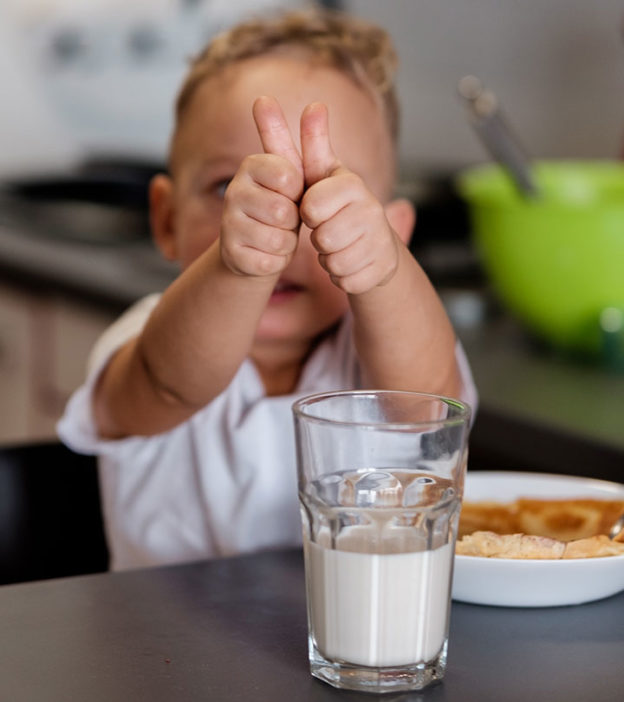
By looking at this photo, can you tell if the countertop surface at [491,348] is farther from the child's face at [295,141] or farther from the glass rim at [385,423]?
the glass rim at [385,423]

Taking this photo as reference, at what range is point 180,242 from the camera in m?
1.06

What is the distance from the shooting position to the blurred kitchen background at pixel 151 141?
5.51ft

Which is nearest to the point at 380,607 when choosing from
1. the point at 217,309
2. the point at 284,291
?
the point at 217,309

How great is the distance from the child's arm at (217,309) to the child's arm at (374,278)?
0.7 inches

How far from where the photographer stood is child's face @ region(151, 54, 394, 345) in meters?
0.99

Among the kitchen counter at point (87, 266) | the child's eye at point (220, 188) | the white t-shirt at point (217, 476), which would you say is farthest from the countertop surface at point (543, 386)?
the kitchen counter at point (87, 266)

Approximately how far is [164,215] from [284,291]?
0.22 m

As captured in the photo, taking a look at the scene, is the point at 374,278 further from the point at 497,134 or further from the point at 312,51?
the point at 497,134

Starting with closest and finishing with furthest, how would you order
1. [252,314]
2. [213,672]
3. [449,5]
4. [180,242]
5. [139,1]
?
[213,672] < [252,314] < [180,242] < [449,5] < [139,1]

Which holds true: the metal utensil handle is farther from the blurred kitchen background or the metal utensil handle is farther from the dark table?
the dark table

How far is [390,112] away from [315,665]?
66 centimetres

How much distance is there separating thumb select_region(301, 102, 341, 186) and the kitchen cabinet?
1.18 m

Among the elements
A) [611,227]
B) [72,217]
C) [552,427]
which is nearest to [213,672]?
[552,427]

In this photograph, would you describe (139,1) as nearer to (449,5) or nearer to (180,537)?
(449,5)
